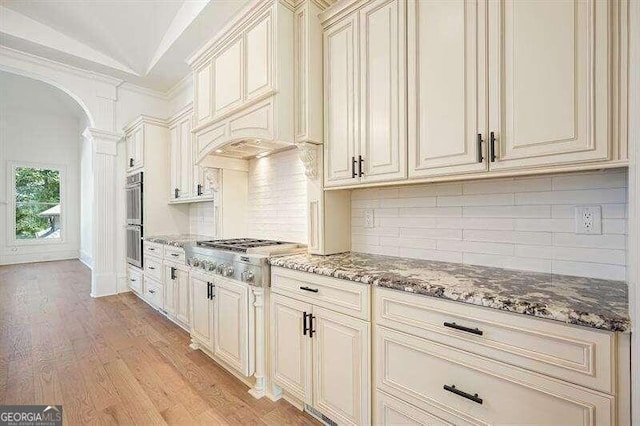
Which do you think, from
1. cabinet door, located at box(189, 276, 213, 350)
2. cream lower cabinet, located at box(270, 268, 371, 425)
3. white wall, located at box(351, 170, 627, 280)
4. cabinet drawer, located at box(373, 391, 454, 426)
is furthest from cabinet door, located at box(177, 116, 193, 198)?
cabinet drawer, located at box(373, 391, 454, 426)

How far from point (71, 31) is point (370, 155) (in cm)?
454

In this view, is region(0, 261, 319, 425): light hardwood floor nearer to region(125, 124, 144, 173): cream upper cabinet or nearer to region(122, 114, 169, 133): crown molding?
region(125, 124, 144, 173): cream upper cabinet

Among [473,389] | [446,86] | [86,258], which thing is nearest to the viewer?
[473,389]

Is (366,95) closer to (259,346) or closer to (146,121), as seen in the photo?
(259,346)

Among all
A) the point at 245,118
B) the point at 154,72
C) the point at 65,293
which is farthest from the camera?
the point at 65,293

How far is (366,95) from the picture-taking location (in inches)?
74.5

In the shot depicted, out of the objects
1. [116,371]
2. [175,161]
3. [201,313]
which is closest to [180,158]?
[175,161]

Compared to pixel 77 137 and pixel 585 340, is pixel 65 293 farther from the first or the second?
pixel 585 340

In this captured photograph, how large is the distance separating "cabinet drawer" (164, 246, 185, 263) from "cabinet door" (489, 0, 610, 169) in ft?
9.75

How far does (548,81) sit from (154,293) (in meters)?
4.35

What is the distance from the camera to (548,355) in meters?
1.00

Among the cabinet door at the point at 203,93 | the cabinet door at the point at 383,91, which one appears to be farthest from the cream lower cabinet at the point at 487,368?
the cabinet door at the point at 203,93

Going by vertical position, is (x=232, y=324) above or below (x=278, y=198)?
below

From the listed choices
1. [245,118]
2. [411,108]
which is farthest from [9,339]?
[411,108]
